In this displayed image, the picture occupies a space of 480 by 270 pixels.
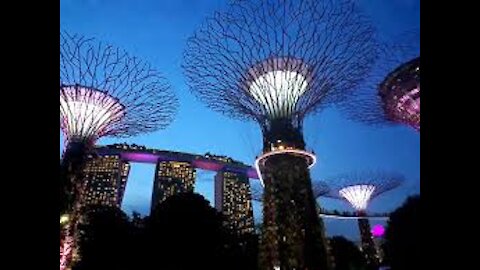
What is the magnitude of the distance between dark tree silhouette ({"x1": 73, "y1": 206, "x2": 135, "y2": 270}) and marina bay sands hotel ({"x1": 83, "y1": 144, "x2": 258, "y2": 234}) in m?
77.7

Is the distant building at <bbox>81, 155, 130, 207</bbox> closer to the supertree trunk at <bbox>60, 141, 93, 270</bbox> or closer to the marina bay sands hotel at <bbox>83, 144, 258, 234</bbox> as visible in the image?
the marina bay sands hotel at <bbox>83, 144, 258, 234</bbox>

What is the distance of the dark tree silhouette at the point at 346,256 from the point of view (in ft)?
160

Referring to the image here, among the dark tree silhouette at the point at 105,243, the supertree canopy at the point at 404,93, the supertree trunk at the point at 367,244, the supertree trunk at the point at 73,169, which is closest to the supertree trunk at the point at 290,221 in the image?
the supertree canopy at the point at 404,93

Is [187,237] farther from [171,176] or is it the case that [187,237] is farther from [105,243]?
[171,176]

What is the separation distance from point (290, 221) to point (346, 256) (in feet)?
98.1

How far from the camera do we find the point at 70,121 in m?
23.6

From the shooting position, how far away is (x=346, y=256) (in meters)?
50.1

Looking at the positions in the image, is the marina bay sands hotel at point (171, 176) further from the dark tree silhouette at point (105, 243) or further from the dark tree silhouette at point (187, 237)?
the dark tree silhouette at point (187, 237)

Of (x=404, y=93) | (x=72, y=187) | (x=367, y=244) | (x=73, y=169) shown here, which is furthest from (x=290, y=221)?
(x=367, y=244)

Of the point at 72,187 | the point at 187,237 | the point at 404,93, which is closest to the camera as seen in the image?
the point at 72,187

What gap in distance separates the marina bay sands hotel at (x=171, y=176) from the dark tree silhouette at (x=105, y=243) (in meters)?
77.7
